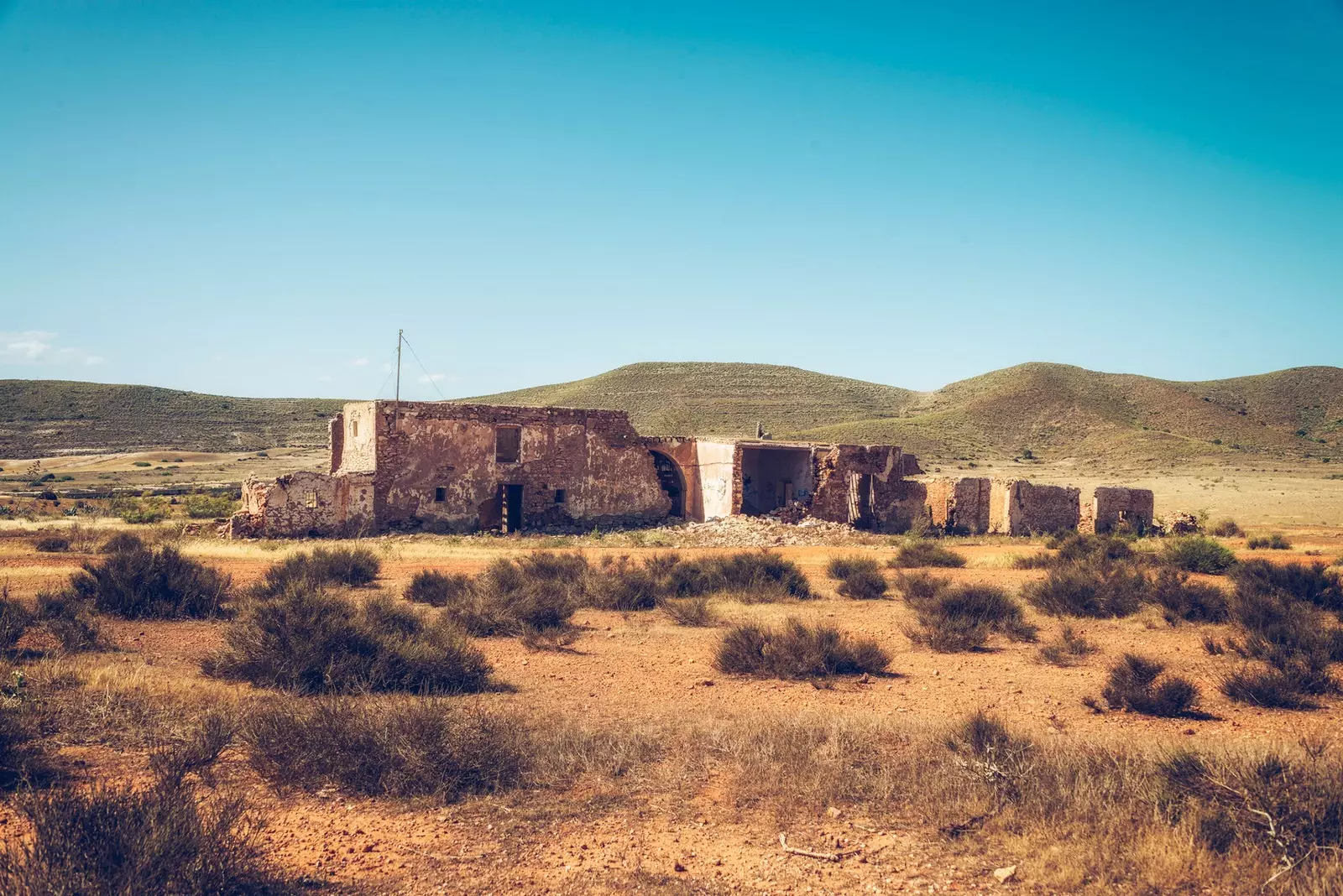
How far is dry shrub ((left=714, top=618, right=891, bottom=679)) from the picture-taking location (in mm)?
9719

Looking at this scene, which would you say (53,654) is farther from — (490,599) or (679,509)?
(679,509)

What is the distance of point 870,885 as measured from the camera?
182 inches

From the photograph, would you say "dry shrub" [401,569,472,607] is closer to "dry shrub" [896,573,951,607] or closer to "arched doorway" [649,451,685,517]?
"dry shrub" [896,573,951,607]

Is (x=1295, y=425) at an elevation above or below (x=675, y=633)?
above

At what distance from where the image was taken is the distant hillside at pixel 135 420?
211 ft

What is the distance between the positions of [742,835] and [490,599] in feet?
25.9

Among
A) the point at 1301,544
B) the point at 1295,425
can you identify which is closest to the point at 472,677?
the point at 1301,544

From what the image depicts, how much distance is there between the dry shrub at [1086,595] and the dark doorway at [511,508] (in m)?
15.5

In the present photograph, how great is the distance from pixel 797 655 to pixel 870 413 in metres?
68.1

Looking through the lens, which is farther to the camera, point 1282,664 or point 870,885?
point 1282,664

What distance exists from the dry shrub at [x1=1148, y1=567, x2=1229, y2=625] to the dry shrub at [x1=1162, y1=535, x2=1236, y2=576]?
13.0 feet

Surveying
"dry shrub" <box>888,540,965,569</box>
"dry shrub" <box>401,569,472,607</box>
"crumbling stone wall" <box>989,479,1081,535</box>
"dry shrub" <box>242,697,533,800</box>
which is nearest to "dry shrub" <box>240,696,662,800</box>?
"dry shrub" <box>242,697,533,800</box>

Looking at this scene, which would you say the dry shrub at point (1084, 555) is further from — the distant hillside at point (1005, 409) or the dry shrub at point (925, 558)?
the distant hillside at point (1005, 409)

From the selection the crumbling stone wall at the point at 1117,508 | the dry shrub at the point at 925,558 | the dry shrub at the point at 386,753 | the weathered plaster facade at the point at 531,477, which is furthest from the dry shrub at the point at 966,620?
the crumbling stone wall at the point at 1117,508
